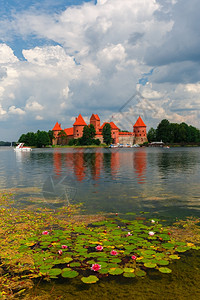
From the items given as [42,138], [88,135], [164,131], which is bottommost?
[42,138]

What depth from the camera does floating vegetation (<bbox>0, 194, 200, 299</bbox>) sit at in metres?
5.01

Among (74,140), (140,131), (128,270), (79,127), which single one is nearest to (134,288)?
(128,270)

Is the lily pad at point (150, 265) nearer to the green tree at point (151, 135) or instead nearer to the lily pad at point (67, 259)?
the lily pad at point (67, 259)

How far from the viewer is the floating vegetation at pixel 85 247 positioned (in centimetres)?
A: 501

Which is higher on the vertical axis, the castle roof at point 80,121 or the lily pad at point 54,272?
the castle roof at point 80,121

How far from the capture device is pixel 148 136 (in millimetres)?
187375

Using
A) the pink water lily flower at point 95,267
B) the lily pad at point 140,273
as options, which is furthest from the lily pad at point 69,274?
the lily pad at point 140,273

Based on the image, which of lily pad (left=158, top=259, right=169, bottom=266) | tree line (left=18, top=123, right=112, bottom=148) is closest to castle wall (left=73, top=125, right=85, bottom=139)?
tree line (left=18, top=123, right=112, bottom=148)

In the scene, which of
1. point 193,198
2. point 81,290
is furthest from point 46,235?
point 193,198

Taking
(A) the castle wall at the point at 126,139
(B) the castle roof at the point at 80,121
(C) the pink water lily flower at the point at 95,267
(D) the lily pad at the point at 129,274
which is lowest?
(D) the lily pad at the point at 129,274

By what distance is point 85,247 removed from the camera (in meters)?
6.25

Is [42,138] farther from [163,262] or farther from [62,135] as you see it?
[163,262]

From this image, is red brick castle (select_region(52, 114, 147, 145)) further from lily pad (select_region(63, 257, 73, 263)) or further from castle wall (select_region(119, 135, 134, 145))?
lily pad (select_region(63, 257, 73, 263))

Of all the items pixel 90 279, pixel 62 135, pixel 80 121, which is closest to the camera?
pixel 90 279
